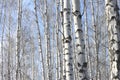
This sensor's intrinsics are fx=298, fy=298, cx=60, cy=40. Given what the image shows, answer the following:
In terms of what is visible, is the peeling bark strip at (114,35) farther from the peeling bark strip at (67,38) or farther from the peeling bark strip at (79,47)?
the peeling bark strip at (67,38)

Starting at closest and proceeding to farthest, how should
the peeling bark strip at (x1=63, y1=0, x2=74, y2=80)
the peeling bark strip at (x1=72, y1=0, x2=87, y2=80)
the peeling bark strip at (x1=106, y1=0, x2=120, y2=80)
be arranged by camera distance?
the peeling bark strip at (x1=106, y1=0, x2=120, y2=80), the peeling bark strip at (x1=72, y1=0, x2=87, y2=80), the peeling bark strip at (x1=63, y1=0, x2=74, y2=80)

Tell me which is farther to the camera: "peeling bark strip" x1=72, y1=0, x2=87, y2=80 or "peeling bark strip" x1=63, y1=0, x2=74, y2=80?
Answer: "peeling bark strip" x1=63, y1=0, x2=74, y2=80

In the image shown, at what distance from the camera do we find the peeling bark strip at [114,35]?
4473 mm

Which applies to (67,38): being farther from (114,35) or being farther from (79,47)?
(114,35)

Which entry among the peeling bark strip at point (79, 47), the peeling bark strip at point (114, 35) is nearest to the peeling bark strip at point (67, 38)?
the peeling bark strip at point (79, 47)

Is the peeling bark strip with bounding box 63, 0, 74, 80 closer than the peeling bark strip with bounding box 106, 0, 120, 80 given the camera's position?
No

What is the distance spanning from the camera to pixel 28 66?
98.5ft

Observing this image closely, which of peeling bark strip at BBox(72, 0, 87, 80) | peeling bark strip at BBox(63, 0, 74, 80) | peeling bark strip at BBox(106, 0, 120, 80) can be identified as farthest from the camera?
peeling bark strip at BBox(63, 0, 74, 80)

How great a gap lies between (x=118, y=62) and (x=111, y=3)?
3.09 ft

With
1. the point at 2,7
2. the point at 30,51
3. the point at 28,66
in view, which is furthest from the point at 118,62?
the point at 28,66

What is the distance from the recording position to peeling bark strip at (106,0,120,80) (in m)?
4.47

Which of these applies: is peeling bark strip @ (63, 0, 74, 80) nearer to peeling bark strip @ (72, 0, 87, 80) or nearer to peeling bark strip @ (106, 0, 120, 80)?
peeling bark strip @ (72, 0, 87, 80)

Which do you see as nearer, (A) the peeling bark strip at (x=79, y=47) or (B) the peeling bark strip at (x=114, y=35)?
(B) the peeling bark strip at (x=114, y=35)

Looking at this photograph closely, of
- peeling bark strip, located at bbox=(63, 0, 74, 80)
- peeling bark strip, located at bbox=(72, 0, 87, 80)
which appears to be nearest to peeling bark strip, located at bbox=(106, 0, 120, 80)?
peeling bark strip, located at bbox=(72, 0, 87, 80)
